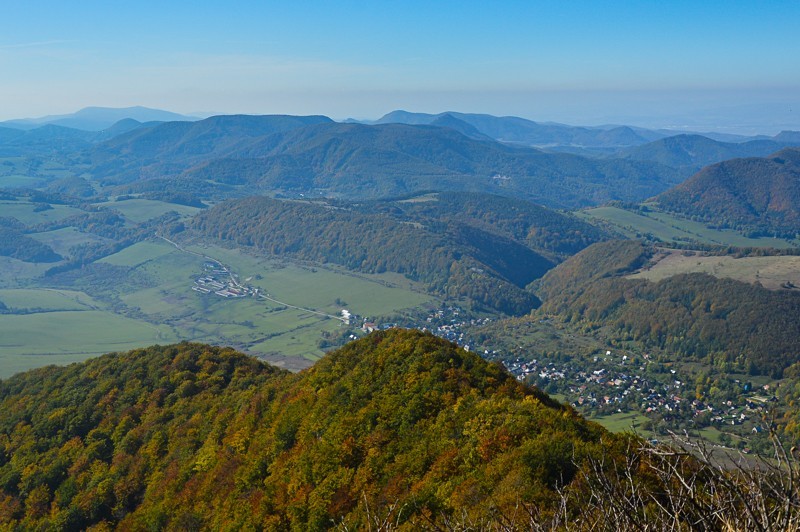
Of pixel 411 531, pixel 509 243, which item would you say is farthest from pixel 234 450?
pixel 509 243

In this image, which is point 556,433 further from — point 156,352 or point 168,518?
point 156,352

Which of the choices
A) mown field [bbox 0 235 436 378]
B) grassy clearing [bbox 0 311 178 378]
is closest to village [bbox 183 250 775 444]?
mown field [bbox 0 235 436 378]

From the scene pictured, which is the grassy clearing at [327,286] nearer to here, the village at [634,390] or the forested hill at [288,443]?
the village at [634,390]

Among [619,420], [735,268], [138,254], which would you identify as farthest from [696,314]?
[138,254]

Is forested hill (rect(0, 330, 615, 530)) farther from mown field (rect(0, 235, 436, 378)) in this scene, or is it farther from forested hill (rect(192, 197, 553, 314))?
forested hill (rect(192, 197, 553, 314))

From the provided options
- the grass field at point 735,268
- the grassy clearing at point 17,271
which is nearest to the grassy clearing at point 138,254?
the grassy clearing at point 17,271

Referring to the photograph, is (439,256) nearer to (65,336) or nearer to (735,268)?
(735,268)

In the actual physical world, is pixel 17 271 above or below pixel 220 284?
below

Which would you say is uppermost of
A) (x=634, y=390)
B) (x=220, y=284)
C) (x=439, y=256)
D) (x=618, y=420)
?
(x=439, y=256)
